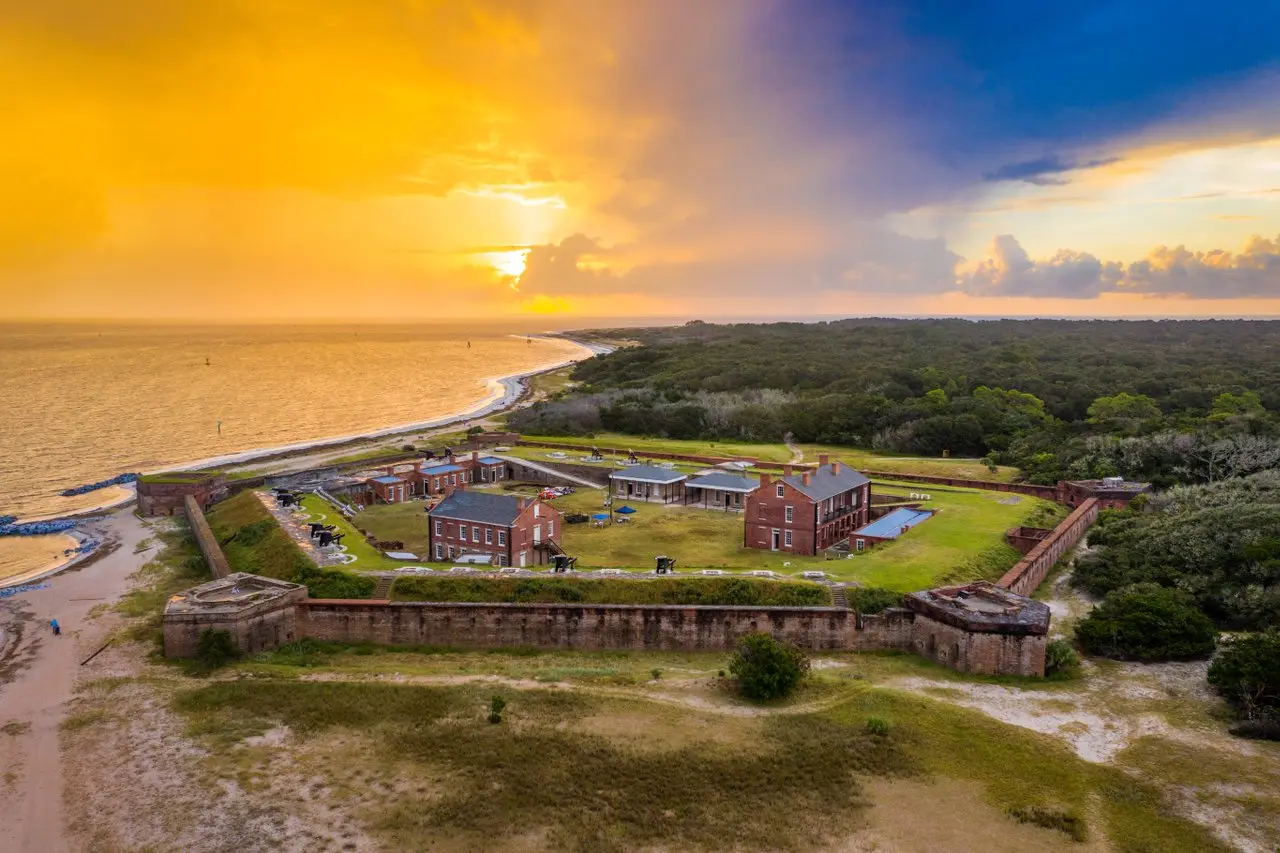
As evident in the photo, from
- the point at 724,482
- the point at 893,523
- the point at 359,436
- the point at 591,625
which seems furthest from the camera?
the point at 359,436

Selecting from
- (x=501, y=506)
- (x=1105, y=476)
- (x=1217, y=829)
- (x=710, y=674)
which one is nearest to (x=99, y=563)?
(x=501, y=506)

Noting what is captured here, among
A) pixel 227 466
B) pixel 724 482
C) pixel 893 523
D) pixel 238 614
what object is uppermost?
pixel 724 482

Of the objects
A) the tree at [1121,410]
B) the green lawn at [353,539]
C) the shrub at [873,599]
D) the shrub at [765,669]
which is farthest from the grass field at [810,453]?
the shrub at [765,669]

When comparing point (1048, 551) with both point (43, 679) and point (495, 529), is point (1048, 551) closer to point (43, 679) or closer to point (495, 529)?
point (495, 529)

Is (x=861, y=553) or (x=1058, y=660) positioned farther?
(x=861, y=553)

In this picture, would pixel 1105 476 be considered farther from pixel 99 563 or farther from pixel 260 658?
pixel 99 563

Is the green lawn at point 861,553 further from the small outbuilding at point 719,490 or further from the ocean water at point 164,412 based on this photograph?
the ocean water at point 164,412

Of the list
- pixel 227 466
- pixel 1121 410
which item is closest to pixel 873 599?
pixel 1121 410

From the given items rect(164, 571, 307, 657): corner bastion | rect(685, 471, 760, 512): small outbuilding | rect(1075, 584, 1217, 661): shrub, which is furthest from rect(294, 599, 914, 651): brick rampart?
rect(685, 471, 760, 512): small outbuilding
